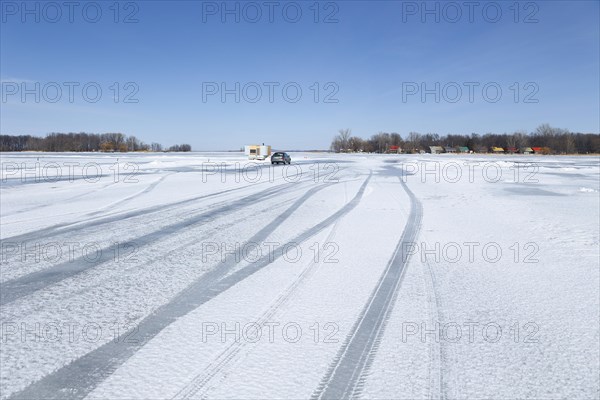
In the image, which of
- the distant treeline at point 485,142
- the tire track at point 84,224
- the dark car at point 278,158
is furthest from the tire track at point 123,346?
the distant treeline at point 485,142

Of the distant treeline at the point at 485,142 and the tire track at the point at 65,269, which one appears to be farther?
the distant treeline at the point at 485,142

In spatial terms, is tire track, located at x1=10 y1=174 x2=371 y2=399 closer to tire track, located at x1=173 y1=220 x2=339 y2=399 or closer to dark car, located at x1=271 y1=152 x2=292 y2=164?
tire track, located at x1=173 y1=220 x2=339 y2=399

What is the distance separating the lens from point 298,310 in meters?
3.76

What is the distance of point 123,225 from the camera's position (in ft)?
26.0

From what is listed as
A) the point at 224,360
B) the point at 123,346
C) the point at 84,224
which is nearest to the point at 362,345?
the point at 224,360

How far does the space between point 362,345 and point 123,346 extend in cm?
204

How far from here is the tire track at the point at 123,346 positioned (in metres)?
2.47

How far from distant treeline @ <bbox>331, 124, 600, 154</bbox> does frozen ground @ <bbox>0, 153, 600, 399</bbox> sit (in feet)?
449

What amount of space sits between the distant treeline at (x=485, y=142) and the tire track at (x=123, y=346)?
139512mm

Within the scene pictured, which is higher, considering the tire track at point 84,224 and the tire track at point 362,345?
the tire track at point 84,224

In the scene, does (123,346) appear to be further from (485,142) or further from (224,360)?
(485,142)

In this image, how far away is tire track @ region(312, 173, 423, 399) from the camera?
8.33ft

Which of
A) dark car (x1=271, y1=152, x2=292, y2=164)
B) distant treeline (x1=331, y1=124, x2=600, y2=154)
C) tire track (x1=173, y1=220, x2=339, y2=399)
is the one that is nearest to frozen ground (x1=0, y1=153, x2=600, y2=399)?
tire track (x1=173, y1=220, x2=339, y2=399)

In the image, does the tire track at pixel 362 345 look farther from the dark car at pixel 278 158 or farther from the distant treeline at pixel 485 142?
the distant treeline at pixel 485 142
